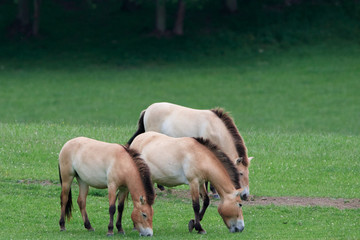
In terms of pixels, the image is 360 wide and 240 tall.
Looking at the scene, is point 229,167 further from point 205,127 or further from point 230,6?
point 230,6

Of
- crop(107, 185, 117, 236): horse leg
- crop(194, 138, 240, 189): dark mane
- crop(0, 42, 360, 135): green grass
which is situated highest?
crop(194, 138, 240, 189): dark mane

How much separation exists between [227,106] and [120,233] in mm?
23109

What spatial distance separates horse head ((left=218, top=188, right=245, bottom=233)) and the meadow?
0.21 metres

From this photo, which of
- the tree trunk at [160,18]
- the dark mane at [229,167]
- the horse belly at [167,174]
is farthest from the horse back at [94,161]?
the tree trunk at [160,18]

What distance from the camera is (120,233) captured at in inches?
438

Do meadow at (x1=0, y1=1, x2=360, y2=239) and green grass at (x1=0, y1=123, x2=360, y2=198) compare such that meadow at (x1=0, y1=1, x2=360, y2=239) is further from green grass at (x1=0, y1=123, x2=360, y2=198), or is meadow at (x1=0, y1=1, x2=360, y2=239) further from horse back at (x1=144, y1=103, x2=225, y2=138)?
horse back at (x1=144, y1=103, x2=225, y2=138)

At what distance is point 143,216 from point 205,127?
3.98 meters

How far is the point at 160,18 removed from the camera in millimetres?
41594

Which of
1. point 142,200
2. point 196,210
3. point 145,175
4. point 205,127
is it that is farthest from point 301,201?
point 142,200

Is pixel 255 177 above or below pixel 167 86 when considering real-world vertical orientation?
above

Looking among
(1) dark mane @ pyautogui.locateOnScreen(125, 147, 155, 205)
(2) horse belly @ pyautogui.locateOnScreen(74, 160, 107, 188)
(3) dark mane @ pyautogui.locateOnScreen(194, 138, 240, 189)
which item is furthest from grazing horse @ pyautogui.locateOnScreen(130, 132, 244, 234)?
(2) horse belly @ pyautogui.locateOnScreen(74, 160, 107, 188)

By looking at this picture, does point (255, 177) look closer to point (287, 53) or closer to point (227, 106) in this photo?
point (227, 106)

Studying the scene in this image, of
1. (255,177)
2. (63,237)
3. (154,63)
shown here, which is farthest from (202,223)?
(154,63)

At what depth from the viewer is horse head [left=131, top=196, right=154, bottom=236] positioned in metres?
10.5
